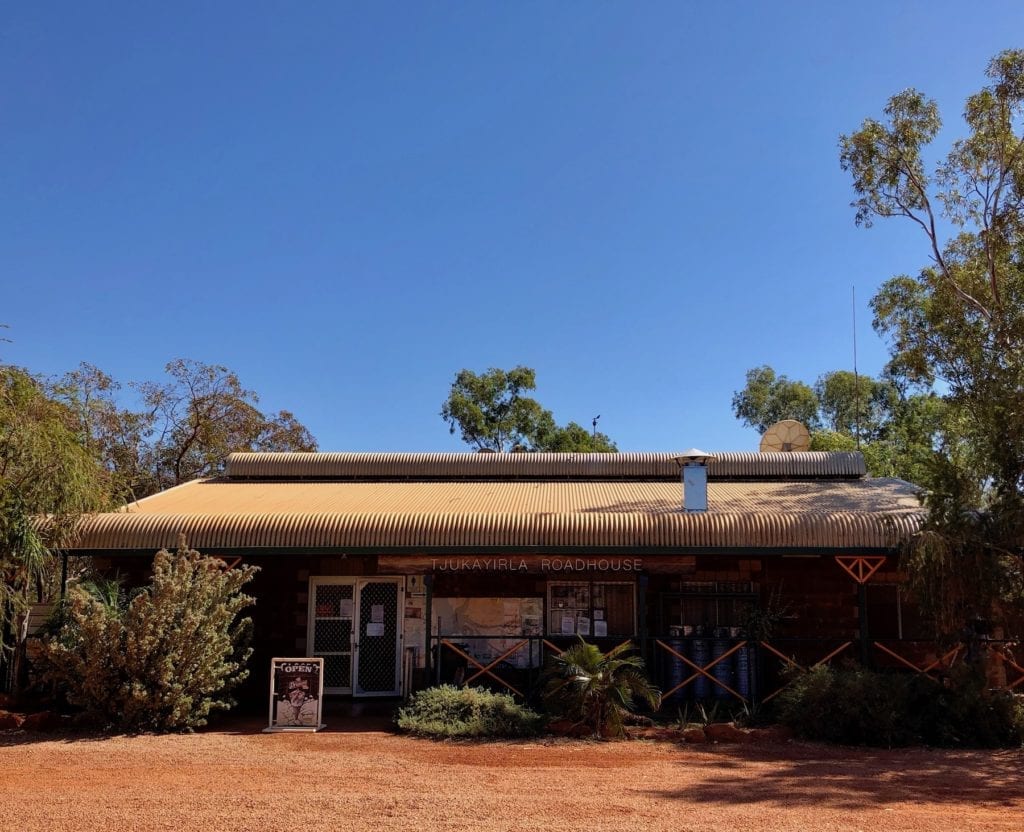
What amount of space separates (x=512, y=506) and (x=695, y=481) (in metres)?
2.93

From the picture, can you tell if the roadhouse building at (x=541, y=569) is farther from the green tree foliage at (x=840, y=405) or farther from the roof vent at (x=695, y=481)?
the green tree foliage at (x=840, y=405)

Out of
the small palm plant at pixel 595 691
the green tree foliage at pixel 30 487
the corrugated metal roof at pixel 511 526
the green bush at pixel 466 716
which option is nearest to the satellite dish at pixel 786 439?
the corrugated metal roof at pixel 511 526

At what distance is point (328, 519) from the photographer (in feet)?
43.5

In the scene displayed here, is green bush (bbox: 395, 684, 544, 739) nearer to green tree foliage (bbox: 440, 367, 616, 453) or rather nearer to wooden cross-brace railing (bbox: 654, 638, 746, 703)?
wooden cross-brace railing (bbox: 654, 638, 746, 703)

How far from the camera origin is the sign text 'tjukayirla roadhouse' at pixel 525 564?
14.0m

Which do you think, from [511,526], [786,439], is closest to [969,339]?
[786,439]

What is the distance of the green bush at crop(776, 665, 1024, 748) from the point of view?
1084cm

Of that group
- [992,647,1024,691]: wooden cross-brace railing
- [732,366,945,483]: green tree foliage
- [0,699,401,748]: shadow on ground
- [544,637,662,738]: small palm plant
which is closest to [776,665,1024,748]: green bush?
[992,647,1024,691]: wooden cross-brace railing

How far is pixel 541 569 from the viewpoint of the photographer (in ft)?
47.1

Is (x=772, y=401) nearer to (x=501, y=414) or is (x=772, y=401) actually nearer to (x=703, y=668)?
(x=501, y=414)

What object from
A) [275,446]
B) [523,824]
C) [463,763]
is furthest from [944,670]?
[275,446]

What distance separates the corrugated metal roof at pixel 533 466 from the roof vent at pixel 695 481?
3.75 metres

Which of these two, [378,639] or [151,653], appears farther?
[378,639]

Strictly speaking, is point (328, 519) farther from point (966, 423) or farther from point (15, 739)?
point (966, 423)
